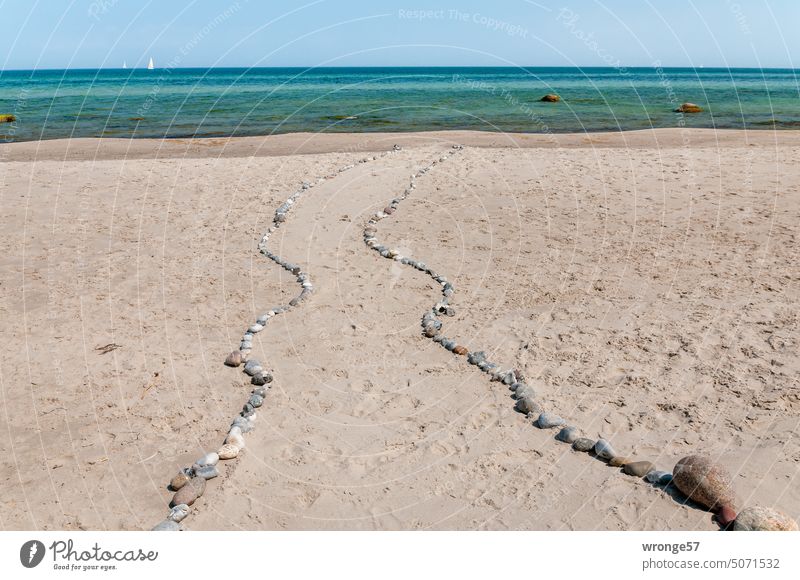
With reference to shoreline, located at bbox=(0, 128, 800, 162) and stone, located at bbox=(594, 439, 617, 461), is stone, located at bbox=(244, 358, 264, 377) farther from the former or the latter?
shoreline, located at bbox=(0, 128, 800, 162)

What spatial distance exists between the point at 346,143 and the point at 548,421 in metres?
18.3

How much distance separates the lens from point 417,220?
38.9 feet

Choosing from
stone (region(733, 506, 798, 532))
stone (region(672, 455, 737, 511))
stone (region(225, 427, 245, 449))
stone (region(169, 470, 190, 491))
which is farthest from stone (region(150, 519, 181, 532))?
stone (region(733, 506, 798, 532))

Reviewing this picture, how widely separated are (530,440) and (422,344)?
85.6 inches

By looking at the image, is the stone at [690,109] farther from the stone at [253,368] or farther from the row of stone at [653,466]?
the stone at [253,368]

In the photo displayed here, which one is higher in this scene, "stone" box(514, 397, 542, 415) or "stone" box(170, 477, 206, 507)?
"stone" box(514, 397, 542, 415)

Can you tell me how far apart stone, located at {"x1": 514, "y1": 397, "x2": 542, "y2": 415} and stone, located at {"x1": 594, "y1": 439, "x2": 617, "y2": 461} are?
29.2 inches

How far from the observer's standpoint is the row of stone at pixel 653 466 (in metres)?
4.27

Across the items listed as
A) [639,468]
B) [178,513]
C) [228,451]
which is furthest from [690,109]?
[178,513]

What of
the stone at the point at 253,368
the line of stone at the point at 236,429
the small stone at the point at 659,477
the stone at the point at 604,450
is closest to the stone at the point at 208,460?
the line of stone at the point at 236,429

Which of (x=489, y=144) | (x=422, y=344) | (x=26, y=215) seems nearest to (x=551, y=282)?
(x=422, y=344)

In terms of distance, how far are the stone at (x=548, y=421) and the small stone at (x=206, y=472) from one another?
2.73 meters

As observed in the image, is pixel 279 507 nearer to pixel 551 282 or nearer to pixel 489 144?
pixel 551 282

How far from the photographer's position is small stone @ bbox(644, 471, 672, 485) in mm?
4887
